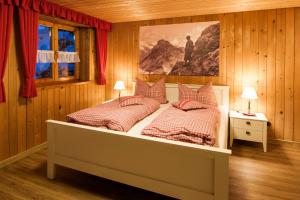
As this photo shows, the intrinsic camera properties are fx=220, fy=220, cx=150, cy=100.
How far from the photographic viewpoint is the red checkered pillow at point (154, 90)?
3.77 meters

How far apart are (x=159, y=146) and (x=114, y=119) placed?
70cm

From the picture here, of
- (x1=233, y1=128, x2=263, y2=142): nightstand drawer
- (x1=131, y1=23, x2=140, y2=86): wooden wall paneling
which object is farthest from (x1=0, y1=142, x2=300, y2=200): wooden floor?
(x1=131, y1=23, x2=140, y2=86): wooden wall paneling

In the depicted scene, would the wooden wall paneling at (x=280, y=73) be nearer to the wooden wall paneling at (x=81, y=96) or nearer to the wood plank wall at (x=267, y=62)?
the wood plank wall at (x=267, y=62)

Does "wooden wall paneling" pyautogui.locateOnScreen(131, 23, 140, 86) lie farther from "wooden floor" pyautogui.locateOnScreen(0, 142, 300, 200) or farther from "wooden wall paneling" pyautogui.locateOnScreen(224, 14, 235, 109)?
"wooden floor" pyautogui.locateOnScreen(0, 142, 300, 200)

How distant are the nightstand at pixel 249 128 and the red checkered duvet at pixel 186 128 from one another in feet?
2.72

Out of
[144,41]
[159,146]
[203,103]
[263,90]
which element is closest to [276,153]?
[263,90]

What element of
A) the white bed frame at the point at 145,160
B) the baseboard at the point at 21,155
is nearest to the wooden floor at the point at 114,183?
the baseboard at the point at 21,155

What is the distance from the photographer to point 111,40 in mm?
4566

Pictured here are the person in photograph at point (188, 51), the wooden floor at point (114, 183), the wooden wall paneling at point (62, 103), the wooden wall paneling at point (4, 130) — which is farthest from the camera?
the person in photograph at point (188, 51)

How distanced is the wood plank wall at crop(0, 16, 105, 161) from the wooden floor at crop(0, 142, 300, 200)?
262 millimetres

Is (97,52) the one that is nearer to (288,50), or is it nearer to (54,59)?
(54,59)

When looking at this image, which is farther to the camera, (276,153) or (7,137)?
(276,153)

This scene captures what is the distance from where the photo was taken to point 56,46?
3.71 metres

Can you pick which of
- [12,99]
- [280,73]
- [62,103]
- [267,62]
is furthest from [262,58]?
[12,99]
